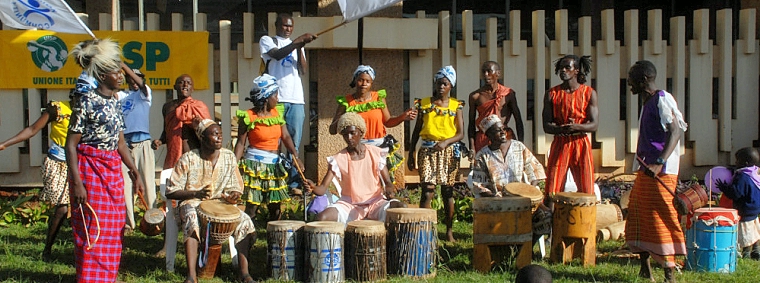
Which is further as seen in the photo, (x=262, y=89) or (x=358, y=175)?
(x=262, y=89)

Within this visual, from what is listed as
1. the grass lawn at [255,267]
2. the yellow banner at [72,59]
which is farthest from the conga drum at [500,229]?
the yellow banner at [72,59]

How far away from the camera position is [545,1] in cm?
1360

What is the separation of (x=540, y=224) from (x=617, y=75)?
13.3 ft

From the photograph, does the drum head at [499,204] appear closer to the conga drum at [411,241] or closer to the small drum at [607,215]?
the conga drum at [411,241]

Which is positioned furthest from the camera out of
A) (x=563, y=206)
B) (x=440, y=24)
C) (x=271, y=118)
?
(x=440, y=24)

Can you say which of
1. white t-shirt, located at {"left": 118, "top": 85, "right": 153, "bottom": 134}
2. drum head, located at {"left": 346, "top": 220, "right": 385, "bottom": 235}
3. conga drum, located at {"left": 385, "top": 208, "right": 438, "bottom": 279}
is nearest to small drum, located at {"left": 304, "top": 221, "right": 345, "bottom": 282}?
drum head, located at {"left": 346, "top": 220, "right": 385, "bottom": 235}

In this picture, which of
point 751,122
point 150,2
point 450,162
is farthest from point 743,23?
point 150,2

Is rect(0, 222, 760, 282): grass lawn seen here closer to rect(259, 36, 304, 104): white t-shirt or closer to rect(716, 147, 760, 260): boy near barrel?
rect(716, 147, 760, 260): boy near barrel

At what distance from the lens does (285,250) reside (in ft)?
23.0

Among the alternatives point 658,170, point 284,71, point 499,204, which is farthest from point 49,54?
point 658,170

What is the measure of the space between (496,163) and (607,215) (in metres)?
1.86

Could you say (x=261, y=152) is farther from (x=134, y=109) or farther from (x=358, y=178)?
(x=134, y=109)

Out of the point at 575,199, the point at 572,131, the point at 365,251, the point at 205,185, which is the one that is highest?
the point at 572,131

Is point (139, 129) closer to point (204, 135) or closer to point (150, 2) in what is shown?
point (204, 135)
